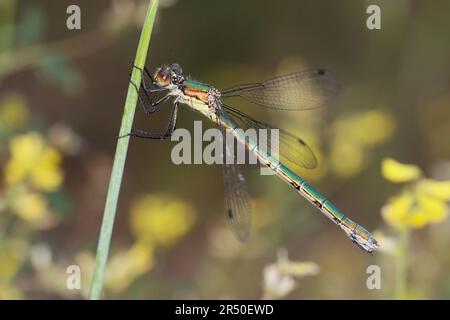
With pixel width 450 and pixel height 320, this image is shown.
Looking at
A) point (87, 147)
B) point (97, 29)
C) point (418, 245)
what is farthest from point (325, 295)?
point (97, 29)

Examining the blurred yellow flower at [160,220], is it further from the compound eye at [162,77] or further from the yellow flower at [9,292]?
the compound eye at [162,77]

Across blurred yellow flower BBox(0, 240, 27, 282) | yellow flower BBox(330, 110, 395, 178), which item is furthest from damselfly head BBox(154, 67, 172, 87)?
yellow flower BBox(330, 110, 395, 178)

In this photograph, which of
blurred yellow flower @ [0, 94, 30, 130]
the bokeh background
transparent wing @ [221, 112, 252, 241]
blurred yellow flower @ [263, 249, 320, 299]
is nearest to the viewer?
blurred yellow flower @ [263, 249, 320, 299]

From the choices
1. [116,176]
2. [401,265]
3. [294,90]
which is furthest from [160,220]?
[116,176]

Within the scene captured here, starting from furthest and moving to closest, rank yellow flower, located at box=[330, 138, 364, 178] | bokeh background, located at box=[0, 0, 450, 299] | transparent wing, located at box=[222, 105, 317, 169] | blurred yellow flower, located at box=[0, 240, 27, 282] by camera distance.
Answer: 1. yellow flower, located at box=[330, 138, 364, 178]
2. bokeh background, located at box=[0, 0, 450, 299]
3. transparent wing, located at box=[222, 105, 317, 169]
4. blurred yellow flower, located at box=[0, 240, 27, 282]

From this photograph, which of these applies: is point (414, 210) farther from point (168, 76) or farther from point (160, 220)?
point (160, 220)

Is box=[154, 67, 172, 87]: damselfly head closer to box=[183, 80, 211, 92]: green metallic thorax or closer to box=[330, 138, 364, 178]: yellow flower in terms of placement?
box=[183, 80, 211, 92]: green metallic thorax

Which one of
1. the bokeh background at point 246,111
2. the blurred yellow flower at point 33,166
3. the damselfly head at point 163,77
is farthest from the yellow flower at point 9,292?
the damselfly head at point 163,77
